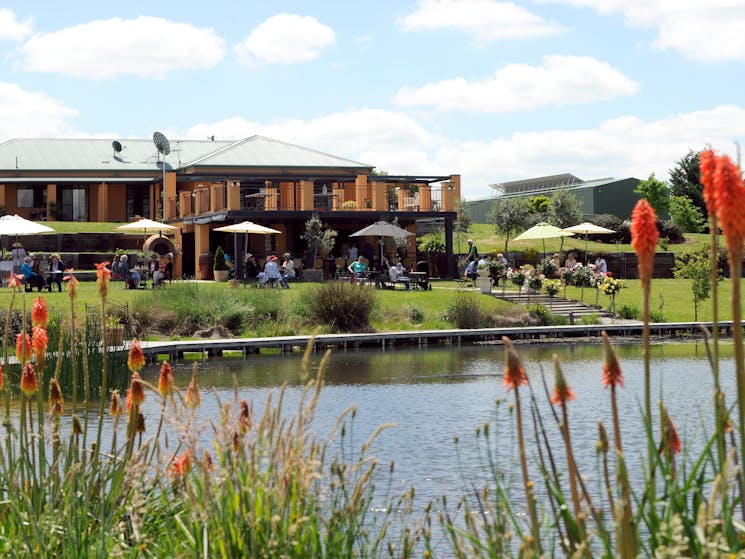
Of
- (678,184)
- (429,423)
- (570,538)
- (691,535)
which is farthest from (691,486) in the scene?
(678,184)

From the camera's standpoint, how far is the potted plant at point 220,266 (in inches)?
1364

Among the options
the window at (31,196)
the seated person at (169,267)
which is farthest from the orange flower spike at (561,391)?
the window at (31,196)

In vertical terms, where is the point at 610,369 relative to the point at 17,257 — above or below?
below

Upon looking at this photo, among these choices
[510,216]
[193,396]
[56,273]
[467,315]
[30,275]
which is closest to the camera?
[193,396]

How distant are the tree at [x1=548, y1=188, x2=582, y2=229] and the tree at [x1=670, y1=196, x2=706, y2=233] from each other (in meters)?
5.14

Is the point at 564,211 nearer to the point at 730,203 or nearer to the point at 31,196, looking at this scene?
the point at 31,196

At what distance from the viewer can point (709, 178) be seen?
275 cm

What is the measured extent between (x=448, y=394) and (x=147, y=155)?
116ft

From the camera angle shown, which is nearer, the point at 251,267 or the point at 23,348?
the point at 23,348

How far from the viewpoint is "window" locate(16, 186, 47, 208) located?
48.9 m

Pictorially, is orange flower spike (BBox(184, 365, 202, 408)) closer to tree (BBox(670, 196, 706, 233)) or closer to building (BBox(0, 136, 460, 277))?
building (BBox(0, 136, 460, 277))

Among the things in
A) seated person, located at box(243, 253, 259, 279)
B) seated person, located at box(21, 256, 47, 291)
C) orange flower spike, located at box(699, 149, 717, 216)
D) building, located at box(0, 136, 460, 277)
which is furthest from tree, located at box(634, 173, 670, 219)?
orange flower spike, located at box(699, 149, 717, 216)

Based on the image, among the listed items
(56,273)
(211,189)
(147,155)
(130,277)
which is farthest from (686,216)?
(56,273)

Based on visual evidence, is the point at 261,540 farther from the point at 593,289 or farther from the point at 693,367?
the point at 593,289
